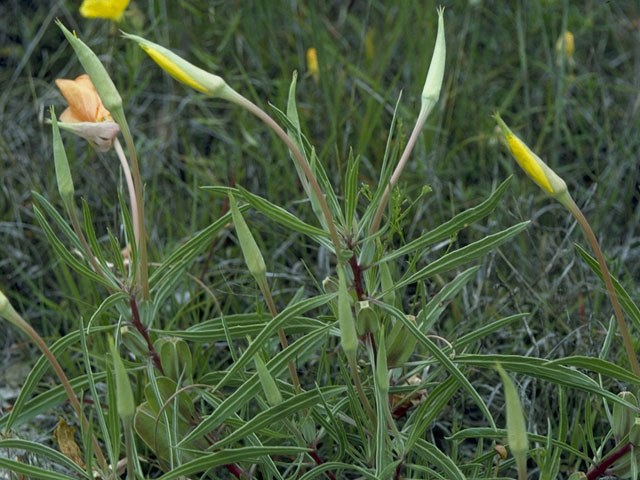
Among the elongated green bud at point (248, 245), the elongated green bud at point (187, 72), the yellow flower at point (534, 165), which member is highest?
the elongated green bud at point (187, 72)

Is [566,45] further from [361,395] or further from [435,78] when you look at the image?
[361,395]

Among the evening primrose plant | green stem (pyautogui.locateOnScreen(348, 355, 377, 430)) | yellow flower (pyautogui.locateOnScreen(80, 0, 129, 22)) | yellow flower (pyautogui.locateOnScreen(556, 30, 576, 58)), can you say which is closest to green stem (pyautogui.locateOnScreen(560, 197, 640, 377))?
the evening primrose plant

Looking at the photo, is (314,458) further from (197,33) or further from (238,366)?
(197,33)

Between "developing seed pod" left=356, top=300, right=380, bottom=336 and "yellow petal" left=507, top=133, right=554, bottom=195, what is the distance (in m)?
0.23

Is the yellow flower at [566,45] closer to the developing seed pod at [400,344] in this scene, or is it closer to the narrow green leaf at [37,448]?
the developing seed pod at [400,344]

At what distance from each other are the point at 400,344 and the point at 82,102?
49cm

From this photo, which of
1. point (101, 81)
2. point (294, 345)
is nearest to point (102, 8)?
point (101, 81)

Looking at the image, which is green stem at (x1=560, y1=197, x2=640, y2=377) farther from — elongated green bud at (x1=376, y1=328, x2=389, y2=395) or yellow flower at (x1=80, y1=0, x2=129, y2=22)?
yellow flower at (x1=80, y1=0, x2=129, y2=22)

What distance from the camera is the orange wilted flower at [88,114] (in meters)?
1.02

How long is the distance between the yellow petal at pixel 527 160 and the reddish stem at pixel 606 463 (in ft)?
1.02

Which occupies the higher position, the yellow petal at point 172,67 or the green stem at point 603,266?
the yellow petal at point 172,67

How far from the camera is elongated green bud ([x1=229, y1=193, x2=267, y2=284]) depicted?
0.87 metres

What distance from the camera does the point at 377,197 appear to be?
937mm

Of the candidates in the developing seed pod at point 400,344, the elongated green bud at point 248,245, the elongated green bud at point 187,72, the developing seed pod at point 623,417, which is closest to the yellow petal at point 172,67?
the elongated green bud at point 187,72
